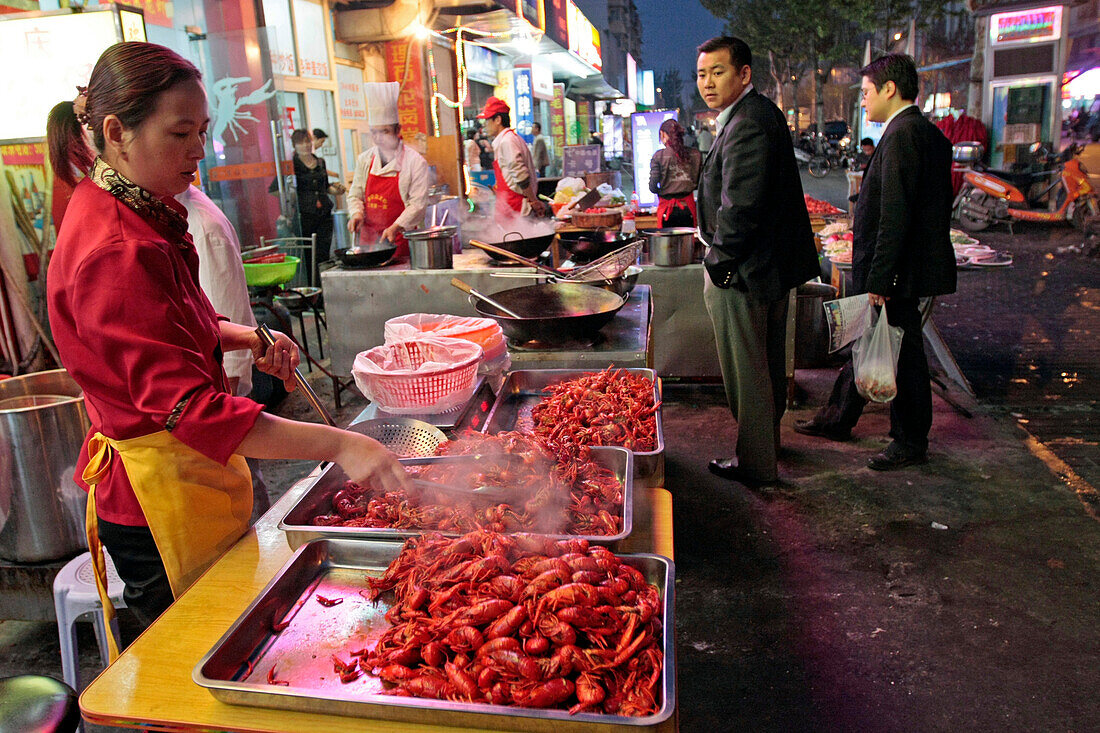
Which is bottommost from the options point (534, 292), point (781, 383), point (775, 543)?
point (775, 543)

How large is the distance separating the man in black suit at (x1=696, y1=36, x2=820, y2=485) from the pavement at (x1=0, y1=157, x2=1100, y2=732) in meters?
0.64

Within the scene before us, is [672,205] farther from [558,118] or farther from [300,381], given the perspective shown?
[558,118]

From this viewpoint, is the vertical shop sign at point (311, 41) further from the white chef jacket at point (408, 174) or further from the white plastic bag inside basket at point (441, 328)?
the white plastic bag inside basket at point (441, 328)

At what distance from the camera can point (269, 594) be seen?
1.68 meters

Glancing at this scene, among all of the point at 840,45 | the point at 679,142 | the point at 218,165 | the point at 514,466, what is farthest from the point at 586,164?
the point at 840,45

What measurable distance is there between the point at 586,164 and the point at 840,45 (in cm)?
2738

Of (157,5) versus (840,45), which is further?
(840,45)

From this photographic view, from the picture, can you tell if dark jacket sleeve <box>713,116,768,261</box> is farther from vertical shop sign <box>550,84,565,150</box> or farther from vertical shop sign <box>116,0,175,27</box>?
vertical shop sign <box>550,84,565,150</box>

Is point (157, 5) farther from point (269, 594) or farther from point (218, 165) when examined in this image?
point (269, 594)

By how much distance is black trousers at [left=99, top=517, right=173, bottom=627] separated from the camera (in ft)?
6.52

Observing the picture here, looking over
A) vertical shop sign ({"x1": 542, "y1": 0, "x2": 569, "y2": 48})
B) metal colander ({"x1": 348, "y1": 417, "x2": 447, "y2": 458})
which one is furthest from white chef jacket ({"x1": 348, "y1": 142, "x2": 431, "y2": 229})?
vertical shop sign ({"x1": 542, "y1": 0, "x2": 569, "y2": 48})

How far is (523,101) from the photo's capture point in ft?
56.8

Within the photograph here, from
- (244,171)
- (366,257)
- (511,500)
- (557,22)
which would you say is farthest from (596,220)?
(557,22)

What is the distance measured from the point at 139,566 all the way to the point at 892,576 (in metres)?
3.42
